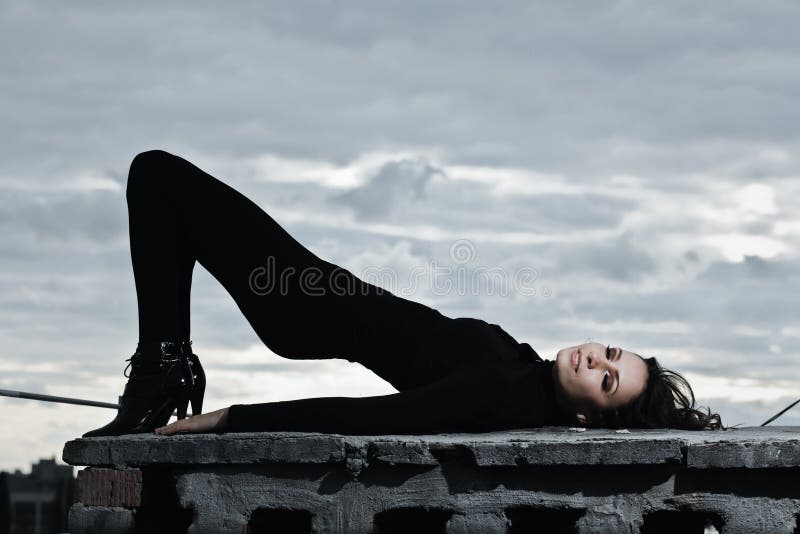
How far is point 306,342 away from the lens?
5.27m

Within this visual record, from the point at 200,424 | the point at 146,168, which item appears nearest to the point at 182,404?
the point at 200,424

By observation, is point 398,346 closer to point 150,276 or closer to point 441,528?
point 441,528

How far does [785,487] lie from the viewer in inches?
169

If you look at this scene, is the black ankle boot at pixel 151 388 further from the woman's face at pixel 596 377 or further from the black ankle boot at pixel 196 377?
the woman's face at pixel 596 377

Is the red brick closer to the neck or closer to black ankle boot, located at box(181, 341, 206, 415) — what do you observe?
black ankle boot, located at box(181, 341, 206, 415)

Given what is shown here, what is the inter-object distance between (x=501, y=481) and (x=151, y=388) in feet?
6.18

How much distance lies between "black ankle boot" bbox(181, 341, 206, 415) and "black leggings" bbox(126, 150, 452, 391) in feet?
0.23

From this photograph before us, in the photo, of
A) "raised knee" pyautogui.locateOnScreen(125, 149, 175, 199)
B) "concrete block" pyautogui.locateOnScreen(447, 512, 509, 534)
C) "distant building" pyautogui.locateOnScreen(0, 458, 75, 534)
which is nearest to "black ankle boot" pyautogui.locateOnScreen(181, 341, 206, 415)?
"raised knee" pyautogui.locateOnScreen(125, 149, 175, 199)

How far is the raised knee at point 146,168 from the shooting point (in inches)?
209

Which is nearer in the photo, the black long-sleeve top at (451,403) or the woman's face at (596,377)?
the black long-sleeve top at (451,403)

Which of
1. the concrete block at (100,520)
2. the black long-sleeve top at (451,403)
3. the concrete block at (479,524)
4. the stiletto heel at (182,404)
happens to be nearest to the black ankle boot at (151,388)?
the stiletto heel at (182,404)

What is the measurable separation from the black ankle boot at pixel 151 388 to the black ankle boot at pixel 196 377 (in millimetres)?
45

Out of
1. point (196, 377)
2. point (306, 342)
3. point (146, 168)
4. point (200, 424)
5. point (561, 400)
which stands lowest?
point (200, 424)

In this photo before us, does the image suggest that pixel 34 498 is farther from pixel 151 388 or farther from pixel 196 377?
pixel 151 388
